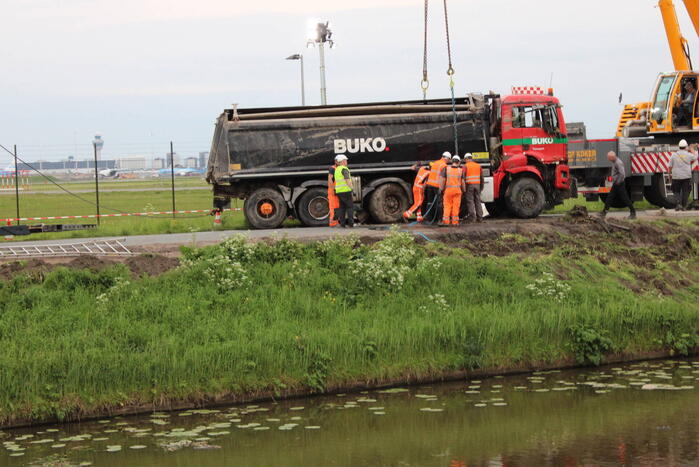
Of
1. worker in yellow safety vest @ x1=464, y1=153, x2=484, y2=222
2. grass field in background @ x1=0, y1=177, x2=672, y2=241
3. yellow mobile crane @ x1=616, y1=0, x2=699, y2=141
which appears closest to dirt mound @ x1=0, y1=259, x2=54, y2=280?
grass field in background @ x1=0, y1=177, x2=672, y2=241

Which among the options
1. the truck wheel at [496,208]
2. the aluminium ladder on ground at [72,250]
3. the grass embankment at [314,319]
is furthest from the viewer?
the truck wheel at [496,208]

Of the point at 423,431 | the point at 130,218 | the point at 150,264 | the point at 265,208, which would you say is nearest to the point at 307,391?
the point at 423,431

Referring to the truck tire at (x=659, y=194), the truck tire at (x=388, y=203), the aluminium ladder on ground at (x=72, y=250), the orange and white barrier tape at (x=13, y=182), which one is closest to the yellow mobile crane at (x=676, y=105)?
the truck tire at (x=659, y=194)

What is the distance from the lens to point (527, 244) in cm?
1959

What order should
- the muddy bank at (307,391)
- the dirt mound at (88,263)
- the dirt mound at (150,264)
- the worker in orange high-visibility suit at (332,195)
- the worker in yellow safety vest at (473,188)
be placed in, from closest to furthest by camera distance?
the muddy bank at (307,391) → the dirt mound at (88,263) → the dirt mound at (150,264) → the worker in yellow safety vest at (473,188) → the worker in orange high-visibility suit at (332,195)

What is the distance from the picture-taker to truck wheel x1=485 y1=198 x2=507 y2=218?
1046 inches

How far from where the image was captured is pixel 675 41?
32.9m

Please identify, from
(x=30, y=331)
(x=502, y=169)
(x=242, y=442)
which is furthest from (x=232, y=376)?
(x=502, y=169)

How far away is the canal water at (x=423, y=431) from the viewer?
11.1 meters

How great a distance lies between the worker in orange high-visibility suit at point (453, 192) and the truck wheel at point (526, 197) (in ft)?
10.9

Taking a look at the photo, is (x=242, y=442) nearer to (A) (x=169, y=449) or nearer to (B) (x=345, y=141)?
(A) (x=169, y=449)

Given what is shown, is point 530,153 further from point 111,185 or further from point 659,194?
point 111,185

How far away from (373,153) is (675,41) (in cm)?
1320

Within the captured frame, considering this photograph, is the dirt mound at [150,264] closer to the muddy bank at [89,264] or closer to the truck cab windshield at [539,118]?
the muddy bank at [89,264]
